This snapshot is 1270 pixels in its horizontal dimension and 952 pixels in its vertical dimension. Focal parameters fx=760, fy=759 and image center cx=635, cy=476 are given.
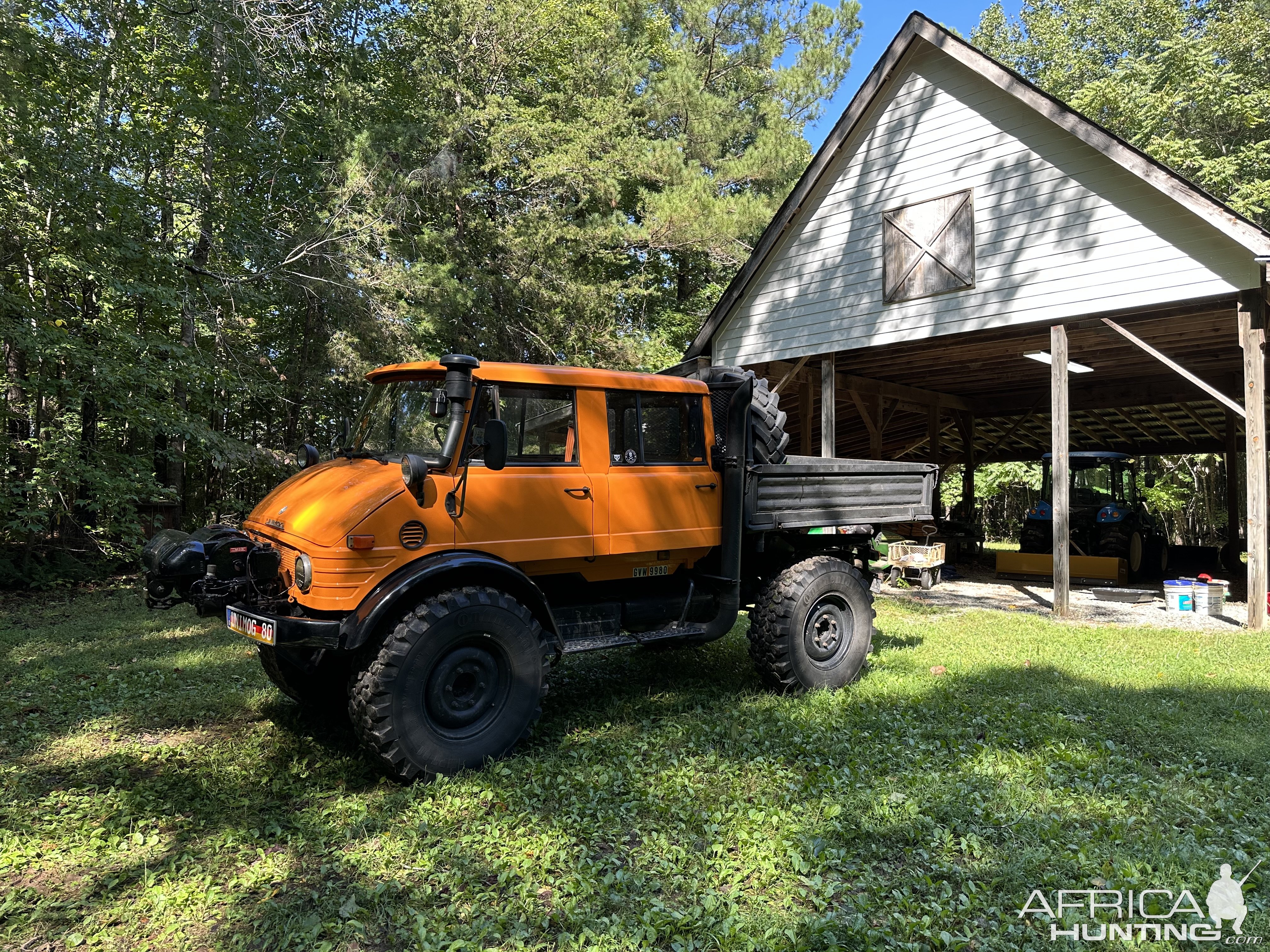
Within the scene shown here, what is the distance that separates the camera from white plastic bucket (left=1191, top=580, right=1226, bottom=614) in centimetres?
956

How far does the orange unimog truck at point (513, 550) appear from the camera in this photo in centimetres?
395

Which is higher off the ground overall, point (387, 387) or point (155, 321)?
point (155, 321)

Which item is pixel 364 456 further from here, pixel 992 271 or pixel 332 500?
pixel 992 271

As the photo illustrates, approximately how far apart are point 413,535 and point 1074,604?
32.9 ft

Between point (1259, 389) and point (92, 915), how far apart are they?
1066 cm

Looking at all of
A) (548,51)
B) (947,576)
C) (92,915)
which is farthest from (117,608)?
(548,51)

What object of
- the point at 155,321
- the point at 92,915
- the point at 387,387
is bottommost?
the point at 92,915

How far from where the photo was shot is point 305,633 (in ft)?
12.4

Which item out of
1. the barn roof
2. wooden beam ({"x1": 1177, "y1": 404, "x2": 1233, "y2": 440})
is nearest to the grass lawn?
the barn roof

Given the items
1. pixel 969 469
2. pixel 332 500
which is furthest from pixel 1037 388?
pixel 332 500

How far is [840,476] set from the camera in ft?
19.6

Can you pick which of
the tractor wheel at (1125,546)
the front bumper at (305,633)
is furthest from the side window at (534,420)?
the tractor wheel at (1125,546)

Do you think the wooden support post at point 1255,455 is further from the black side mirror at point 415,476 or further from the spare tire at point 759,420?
the black side mirror at point 415,476

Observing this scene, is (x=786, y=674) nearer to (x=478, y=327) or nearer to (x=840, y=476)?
(x=840, y=476)
